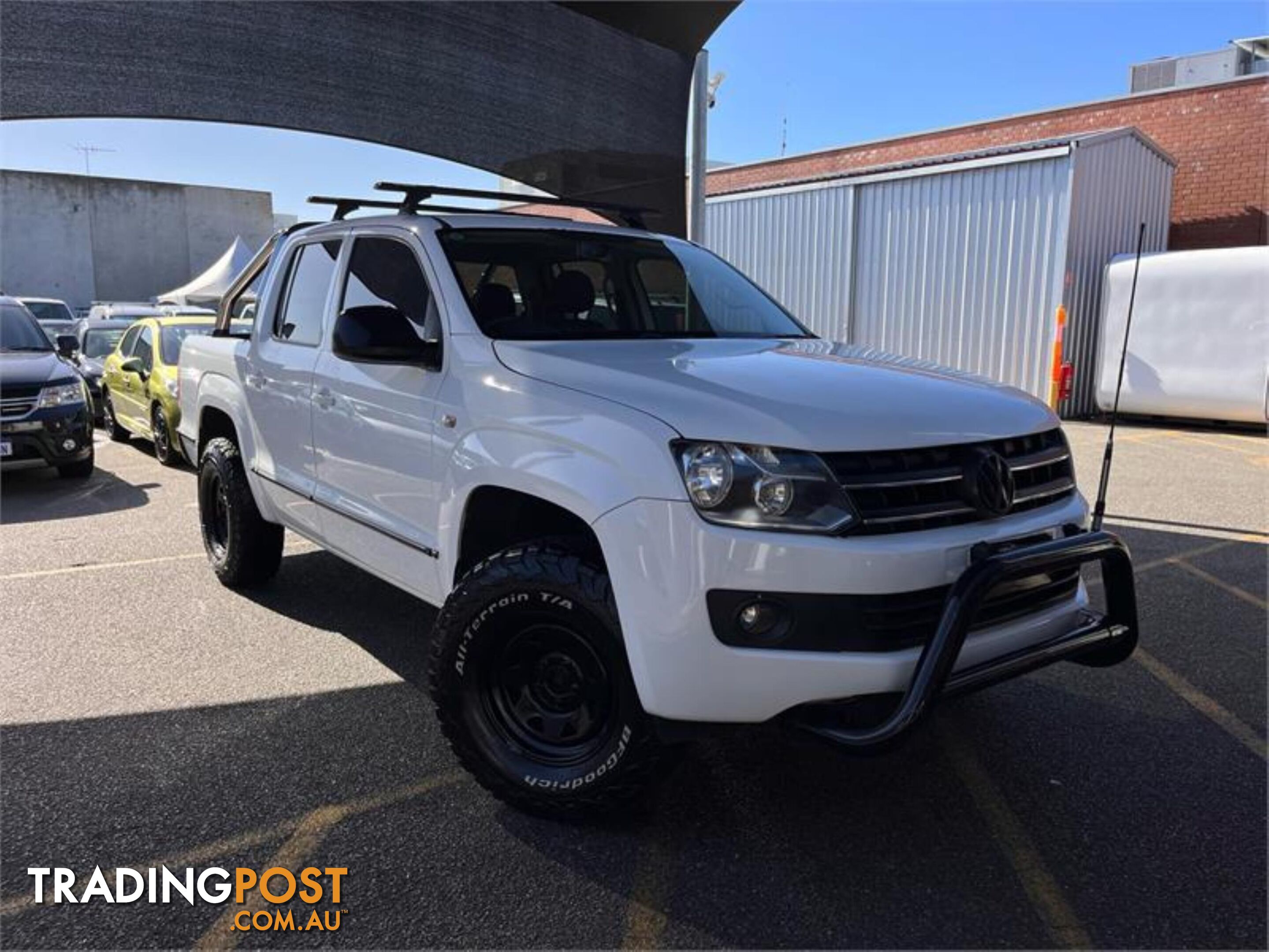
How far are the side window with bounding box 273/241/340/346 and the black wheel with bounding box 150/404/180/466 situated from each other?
18.6 feet

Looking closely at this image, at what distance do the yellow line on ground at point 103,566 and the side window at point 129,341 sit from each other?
217 inches

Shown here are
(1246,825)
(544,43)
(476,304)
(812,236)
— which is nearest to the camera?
(1246,825)

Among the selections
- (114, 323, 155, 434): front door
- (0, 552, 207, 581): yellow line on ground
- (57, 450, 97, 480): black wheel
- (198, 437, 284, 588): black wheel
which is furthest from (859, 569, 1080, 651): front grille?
(114, 323, 155, 434): front door

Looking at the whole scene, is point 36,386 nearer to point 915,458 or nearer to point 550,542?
point 550,542

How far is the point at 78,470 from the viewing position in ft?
29.6

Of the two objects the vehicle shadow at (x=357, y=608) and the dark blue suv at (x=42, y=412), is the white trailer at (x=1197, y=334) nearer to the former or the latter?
the vehicle shadow at (x=357, y=608)

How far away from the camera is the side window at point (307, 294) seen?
14.3ft

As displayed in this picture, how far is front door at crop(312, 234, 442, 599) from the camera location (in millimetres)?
3439

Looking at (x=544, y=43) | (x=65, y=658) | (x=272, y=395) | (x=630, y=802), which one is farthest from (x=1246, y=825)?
(x=544, y=43)

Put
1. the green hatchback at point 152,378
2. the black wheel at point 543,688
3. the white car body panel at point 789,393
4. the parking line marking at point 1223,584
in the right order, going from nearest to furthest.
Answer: the white car body panel at point 789,393 < the black wheel at point 543,688 < the parking line marking at point 1223,584 < the green hatchback at point 152,378

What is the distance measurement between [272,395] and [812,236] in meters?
12.4

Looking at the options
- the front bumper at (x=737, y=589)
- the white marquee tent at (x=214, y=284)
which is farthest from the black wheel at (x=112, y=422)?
the white marquee tent at (x=214, y=284)

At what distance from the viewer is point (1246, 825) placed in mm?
2963

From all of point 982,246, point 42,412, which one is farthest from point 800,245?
point 42,412
